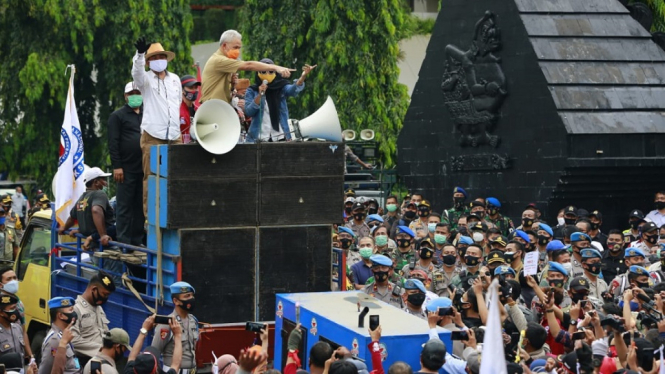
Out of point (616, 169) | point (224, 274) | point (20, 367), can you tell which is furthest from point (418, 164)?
point (20, 367)

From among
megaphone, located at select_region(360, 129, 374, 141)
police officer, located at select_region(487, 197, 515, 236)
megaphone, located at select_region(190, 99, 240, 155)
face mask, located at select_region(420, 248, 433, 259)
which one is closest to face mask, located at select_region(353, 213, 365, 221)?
police officer, located at select_region(487, 197, 515, 236)

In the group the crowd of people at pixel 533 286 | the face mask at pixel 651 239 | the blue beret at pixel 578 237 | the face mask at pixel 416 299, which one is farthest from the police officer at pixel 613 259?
the face mask at pixel 416 299

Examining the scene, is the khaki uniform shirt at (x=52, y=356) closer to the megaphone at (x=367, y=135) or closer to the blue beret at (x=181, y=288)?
the blue beret at (x=181, y=288)

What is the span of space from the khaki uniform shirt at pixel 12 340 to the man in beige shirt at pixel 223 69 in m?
3.36

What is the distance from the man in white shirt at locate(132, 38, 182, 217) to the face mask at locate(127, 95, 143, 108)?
0.84 feet

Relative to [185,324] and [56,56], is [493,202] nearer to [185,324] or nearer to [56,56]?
[185,324]

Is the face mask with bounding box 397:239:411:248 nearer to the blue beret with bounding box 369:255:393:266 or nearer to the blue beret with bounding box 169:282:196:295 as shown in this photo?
the blue beret with bounding box 369:255:393:266

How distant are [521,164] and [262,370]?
13.5 meters

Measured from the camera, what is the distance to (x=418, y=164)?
1016 inches

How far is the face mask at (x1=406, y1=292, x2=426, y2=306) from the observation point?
1219 centimetres

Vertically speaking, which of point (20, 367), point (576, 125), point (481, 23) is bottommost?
point (20, 367)

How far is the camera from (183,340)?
11.9 metres

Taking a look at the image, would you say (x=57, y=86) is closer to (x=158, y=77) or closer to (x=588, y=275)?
(x=158, y=77)

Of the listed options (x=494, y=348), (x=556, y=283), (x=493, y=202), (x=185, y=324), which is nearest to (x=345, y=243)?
(x=556, y=283)
